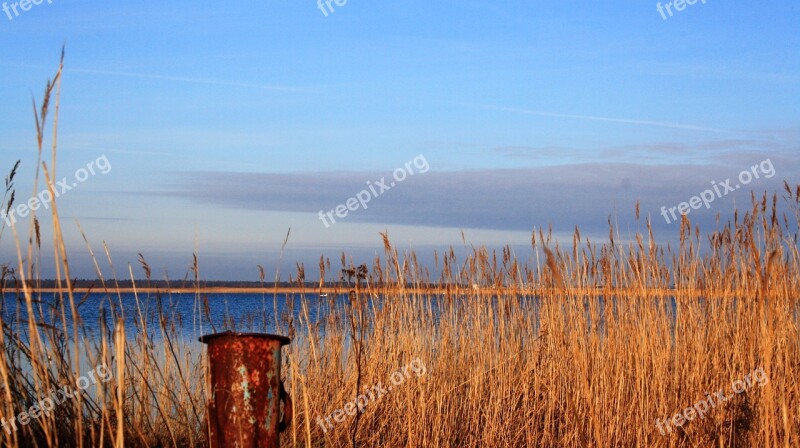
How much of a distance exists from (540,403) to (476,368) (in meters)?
0.49

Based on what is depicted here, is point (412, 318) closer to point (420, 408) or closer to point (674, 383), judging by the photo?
point (420, 408)

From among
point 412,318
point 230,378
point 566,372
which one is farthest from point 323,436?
point 230,378

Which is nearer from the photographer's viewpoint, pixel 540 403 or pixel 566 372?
pixel 566 372

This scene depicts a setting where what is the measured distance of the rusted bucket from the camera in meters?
2.66

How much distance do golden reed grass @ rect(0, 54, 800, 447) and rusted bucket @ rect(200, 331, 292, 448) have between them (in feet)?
1.58

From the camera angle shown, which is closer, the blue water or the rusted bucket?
the rusted bucket

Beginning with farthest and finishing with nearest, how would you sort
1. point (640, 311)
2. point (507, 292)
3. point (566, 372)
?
point (507, 292) → point (566, 372) → point (640, 311)

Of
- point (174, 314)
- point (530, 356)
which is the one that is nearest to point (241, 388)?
point (174, 314)

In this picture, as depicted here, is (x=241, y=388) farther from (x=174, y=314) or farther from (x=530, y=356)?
(x=530, y=356)

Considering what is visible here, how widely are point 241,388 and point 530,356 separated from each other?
2918mm

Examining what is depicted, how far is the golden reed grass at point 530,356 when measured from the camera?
3.61 metres

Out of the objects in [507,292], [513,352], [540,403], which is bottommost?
[540,403]

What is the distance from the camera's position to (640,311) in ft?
14.2

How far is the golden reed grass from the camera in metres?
3.61
